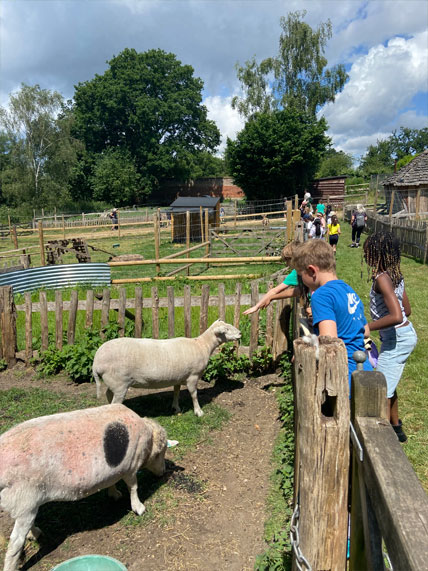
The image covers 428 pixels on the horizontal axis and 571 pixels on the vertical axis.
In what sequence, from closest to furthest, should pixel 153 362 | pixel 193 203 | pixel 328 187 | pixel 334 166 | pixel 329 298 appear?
pixel 329 298
pixel 153 362
pixel 193 203
pixel 328 187
pixel 334 166

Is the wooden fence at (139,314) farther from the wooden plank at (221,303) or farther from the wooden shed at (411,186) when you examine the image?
the wooden shed at (411,186)

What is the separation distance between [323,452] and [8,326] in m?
6.03

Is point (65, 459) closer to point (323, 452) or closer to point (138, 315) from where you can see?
point (323, 452)

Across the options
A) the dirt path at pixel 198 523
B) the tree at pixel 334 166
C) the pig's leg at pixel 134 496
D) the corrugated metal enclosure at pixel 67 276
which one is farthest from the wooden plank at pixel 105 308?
the tree at pixel 334 166

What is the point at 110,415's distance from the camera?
11.4ft

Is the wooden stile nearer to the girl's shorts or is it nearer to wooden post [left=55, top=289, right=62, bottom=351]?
wooden post [left=55, top=289, right=62, bottom=351]

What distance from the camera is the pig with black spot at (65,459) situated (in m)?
2.89

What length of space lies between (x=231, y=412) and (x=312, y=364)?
389cm

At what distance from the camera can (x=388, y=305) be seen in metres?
3.41

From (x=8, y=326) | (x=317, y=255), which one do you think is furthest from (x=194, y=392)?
(x=8, y=326)

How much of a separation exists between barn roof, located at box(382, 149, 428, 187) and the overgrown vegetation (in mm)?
22352

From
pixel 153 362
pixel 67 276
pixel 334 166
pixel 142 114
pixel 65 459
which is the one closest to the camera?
pixel 65 459

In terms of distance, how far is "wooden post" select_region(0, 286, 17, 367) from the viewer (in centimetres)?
646

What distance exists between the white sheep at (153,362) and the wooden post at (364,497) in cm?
343
